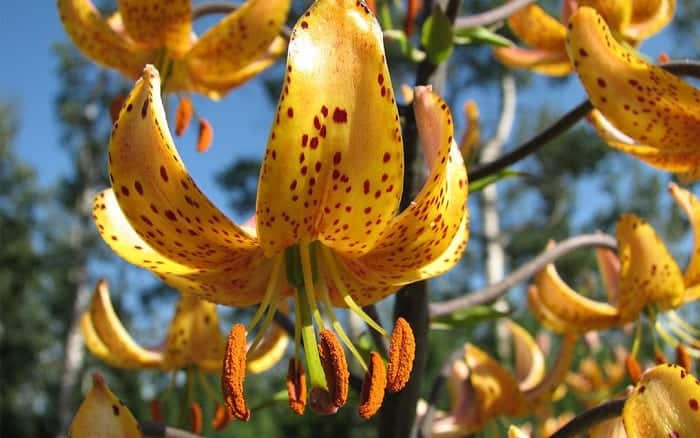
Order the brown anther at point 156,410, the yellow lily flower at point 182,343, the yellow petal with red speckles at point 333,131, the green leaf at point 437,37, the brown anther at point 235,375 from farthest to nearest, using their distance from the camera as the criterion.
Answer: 1. the yellow lily flower at point 182,343
2. the brown anther at point 156,410
3. the green leaf at point 437,37
4. the brown anther at point 235,375
5. the yellow petal with red speckles at point 333,131

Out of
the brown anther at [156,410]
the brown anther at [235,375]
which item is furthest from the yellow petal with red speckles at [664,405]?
the brown anther at [156,410]

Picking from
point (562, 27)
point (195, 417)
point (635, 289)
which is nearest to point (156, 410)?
point (195, 417)

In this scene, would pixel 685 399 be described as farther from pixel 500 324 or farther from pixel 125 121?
pixel 500 324

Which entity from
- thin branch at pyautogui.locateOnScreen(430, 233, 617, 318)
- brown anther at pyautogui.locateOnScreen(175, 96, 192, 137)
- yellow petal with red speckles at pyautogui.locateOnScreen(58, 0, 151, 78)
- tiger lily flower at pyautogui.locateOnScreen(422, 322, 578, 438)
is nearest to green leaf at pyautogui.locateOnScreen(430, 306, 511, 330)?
thin branch at pyautogui.locateOnScreen(430, 233, 617, 318)

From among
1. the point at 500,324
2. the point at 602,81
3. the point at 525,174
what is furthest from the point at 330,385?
the point at 500,324

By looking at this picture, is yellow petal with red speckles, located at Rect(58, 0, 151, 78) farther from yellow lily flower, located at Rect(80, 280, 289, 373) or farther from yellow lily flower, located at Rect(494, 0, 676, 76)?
yellow lily flower, located at Rect(494, 0, 676, 76)

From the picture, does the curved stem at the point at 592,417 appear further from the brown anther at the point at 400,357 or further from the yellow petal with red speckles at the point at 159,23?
the yellow petal with red speckles at the point at 159,23
